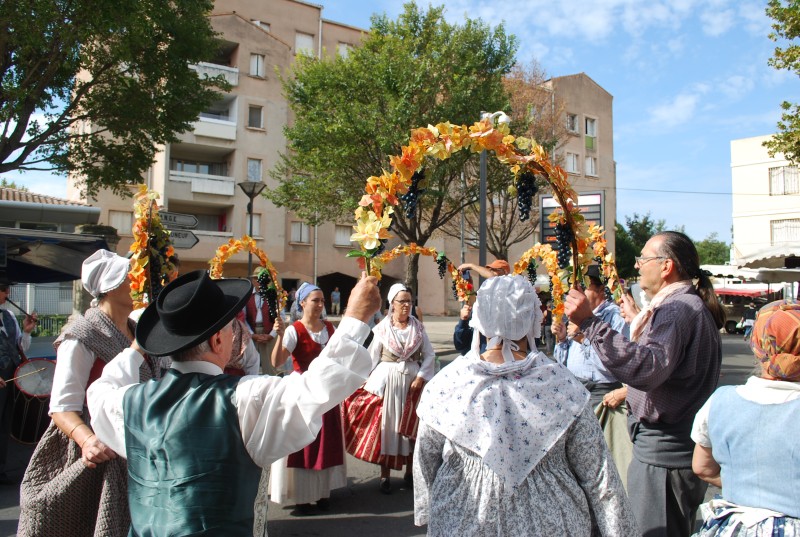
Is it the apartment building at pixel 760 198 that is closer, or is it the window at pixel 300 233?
Answer: the window at pixel 300 233

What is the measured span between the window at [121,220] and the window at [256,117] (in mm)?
7193

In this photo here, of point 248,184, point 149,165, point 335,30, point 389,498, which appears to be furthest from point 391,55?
point 335,30

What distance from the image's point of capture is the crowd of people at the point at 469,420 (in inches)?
79.8

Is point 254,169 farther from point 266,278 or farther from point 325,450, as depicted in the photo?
point 325,450

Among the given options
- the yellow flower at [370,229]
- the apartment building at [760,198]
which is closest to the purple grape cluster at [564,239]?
the yellow flower at [370,229]

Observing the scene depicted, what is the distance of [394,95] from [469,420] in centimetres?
1453

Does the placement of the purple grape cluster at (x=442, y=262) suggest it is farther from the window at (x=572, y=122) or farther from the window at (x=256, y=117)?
the window at (x=572, y=122)

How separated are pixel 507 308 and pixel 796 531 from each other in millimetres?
1263

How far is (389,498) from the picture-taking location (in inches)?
229

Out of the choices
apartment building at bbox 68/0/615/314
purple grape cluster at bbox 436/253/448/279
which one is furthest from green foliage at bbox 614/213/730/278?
purple grape cluster at bbox 436/253/448/279

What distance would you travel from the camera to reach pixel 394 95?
16.1 meters

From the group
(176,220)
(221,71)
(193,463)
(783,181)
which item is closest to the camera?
(193,463)

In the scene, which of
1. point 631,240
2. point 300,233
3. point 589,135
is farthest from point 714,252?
point 300,233

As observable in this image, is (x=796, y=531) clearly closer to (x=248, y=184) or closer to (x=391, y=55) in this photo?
(x=248, y=184)
